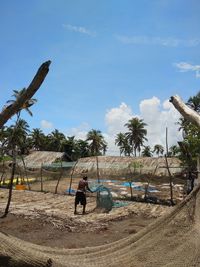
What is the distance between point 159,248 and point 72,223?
6143 millimetres

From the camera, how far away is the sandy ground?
7980 millimetres

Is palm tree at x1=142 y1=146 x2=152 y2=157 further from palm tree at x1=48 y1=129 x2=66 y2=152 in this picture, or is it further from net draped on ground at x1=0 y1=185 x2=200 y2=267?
net draped on ground at x1=0 y1=185 x2=200 y2=267

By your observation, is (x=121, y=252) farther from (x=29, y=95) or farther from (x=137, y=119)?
(x=137, y=119)

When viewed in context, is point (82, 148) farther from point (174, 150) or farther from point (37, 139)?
point (174, 150)

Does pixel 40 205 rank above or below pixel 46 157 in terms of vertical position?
below

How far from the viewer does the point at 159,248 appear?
12.3ft

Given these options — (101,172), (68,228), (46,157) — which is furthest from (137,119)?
(68,228)

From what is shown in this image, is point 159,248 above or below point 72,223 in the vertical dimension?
above

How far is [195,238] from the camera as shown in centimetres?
361

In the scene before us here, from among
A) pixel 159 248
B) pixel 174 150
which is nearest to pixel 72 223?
pixel 159 248

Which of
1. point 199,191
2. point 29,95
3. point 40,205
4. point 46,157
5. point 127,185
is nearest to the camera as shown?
point 29,95

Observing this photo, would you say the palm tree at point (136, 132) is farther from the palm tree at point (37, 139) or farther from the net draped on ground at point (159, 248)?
the net draped on ground at point (159, 248)

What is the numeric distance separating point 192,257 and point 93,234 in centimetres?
529

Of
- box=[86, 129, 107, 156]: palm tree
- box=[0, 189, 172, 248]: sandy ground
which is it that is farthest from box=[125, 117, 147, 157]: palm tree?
box=[0, 189, 172, 248]: sandy ground
